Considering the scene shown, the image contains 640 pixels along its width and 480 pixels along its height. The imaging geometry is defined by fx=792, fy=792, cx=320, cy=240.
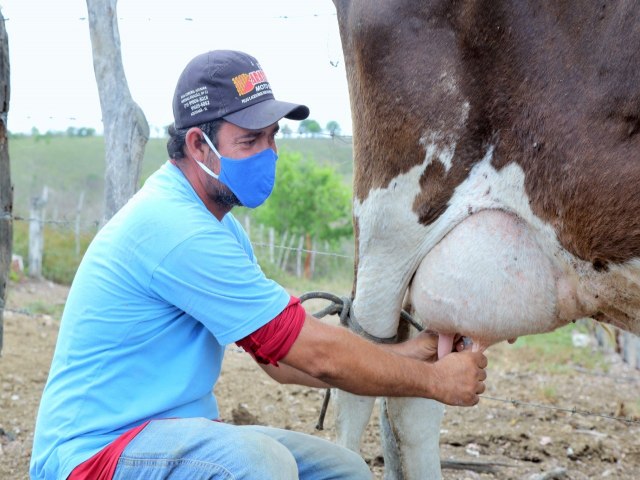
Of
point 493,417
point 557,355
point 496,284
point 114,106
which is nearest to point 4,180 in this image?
point 114,106

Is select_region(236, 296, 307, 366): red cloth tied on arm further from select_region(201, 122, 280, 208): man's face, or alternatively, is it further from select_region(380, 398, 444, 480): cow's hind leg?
select_region(380, 398, 444, 480): cow's hind leg

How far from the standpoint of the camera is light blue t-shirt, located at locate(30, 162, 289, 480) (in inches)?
89.3

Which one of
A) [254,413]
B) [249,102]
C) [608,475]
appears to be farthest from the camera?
[254,413]

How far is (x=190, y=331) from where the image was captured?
2.42 m

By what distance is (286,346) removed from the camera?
229 cm

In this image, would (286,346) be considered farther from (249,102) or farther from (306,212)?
(306,212)

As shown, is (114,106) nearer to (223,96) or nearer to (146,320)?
(223,96)

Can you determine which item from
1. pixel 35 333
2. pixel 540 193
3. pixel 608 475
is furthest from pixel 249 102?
pixel 35 333

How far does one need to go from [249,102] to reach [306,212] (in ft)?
60.1

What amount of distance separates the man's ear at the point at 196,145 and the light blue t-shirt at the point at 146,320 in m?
0.10

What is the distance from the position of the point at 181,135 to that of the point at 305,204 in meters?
18.3

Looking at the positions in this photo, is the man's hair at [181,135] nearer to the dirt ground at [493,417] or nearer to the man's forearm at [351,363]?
the man's forearm at [351,363]

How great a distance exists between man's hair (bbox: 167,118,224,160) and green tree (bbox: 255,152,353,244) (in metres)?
17.5

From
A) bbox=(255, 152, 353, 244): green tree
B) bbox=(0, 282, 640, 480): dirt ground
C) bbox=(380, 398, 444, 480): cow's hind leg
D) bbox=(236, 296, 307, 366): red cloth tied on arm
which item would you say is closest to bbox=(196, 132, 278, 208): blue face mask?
bbox=(236, 296, 307, 366): red cloth tied on arm
